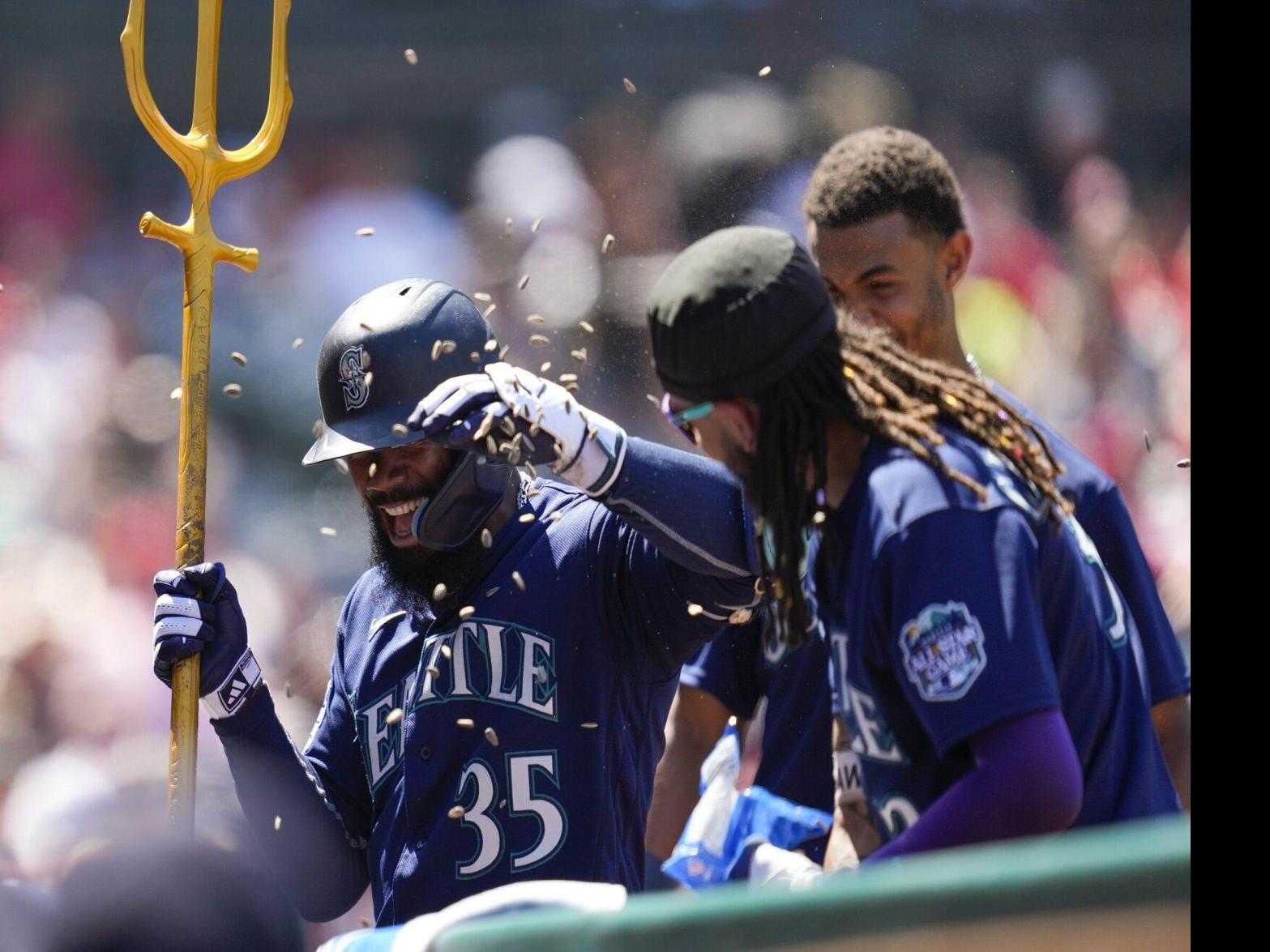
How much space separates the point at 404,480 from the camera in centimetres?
278

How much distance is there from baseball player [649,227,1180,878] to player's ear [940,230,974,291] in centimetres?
100

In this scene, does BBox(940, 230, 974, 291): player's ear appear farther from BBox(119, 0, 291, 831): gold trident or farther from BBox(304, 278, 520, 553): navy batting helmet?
BBox(119, 0, 291, 831): gold trident

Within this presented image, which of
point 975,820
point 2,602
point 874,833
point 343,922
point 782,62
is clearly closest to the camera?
point 975,820

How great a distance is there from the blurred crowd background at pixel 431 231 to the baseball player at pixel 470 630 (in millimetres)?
1249

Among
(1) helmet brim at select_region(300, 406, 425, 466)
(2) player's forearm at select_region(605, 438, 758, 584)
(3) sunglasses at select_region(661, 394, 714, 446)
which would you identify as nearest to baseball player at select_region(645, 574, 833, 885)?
(2) player's forearm at select_region(605, 438, 758, 584)

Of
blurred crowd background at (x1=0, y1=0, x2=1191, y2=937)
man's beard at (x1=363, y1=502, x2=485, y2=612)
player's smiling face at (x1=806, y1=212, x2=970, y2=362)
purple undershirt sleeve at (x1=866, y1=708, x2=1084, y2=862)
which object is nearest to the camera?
purple undershirt sleeve at (x1=866, y1=708, x2=1084, y2=862)

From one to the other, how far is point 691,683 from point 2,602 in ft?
9.24

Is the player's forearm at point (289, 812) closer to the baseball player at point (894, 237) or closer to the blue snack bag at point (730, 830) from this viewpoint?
the blue snack bag at point (730, 830)

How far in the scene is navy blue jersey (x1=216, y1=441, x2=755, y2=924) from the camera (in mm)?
2533

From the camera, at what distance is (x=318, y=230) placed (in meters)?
5.68

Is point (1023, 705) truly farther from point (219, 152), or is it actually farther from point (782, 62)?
point (782, 62)

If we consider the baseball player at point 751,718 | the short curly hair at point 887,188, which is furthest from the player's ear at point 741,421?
the short curly hair at point 887,188

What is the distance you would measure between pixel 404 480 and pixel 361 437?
12cm

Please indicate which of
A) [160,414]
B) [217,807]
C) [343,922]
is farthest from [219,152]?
[160,414]
